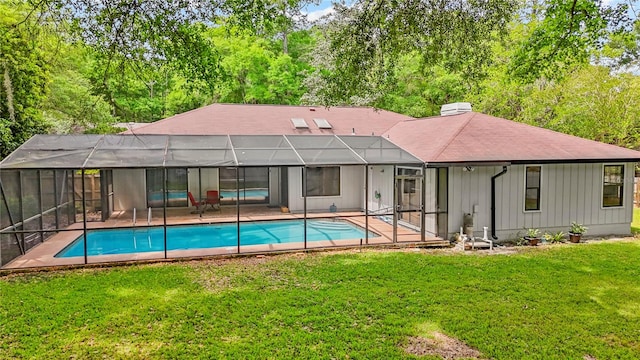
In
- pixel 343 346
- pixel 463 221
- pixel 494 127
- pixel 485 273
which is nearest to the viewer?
pixel 343 346

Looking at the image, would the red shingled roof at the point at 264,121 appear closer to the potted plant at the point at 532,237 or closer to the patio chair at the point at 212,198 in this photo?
the patio chair at the point at 212,198

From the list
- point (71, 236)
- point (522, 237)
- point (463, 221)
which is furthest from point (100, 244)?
point (522, 237)

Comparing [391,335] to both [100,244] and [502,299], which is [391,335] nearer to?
[502,299]

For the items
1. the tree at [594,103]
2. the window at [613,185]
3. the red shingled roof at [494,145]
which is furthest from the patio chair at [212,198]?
the tree at [594,103]

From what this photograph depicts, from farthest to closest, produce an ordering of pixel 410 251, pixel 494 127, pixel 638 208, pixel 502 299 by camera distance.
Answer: pixel 638 208 < pixel 494 127 < pixel 410 251 < pixel 502 299

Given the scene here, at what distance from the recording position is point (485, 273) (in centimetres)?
Result: 779

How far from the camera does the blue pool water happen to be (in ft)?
34.6

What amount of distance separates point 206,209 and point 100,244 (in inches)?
175

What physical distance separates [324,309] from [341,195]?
31.1 ft

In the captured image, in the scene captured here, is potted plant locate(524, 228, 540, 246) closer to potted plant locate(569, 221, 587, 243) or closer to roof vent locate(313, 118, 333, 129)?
potted plant locate(569, 221, 587, 243)

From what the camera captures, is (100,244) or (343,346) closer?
(343,346)

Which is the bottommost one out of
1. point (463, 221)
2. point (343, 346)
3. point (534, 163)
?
point (343, 346)

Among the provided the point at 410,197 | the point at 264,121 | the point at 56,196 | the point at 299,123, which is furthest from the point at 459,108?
the point at 56,196

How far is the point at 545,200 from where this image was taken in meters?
11.0
